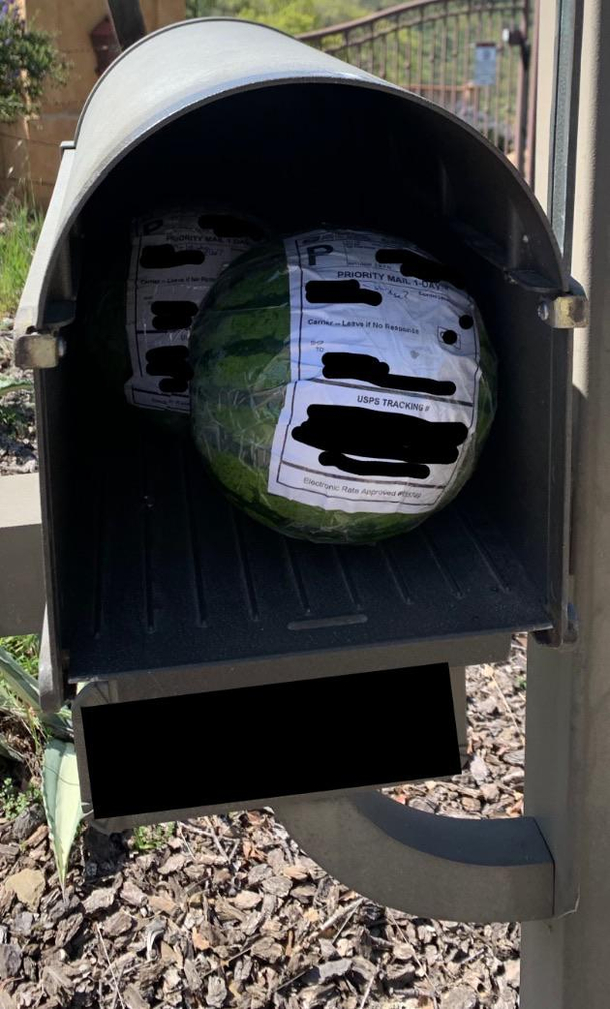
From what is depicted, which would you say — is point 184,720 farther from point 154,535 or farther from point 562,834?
point 562,834

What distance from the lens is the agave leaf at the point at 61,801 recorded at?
8.90 ft

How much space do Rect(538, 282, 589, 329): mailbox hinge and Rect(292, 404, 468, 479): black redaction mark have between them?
26cm

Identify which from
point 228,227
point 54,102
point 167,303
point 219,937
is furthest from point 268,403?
point 54,102

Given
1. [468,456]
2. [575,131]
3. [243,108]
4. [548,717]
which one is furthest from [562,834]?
[243,108]

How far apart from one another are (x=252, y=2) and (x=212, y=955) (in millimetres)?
19631

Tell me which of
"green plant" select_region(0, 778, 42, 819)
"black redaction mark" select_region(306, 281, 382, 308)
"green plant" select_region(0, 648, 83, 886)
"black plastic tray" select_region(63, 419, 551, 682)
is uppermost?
"black redaction mark" select_region(306, 281, 382, 308)

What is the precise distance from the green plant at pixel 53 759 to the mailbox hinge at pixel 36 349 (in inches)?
60.2

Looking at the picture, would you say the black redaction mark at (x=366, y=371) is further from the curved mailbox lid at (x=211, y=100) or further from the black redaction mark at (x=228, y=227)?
the black redaction mark at (x=228, y=227)

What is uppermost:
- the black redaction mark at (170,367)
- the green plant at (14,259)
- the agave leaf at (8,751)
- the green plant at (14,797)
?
the black redaction mark at (170,367)

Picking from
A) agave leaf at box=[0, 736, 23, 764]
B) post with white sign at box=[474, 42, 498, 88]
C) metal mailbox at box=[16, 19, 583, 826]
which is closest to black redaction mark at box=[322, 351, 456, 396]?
metal mailbox at box=[16, 19, 583, 826]

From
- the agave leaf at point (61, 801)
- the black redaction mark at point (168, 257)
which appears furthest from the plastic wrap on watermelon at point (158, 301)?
the agave leaf at point (61, 801)

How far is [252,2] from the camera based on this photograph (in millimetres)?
19453

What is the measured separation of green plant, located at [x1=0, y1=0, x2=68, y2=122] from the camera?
6.07 m

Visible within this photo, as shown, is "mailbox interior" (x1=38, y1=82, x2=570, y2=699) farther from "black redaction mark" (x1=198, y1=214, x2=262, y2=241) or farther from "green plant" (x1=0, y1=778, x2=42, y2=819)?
"green plant" (x1=0, y1=778, x2=42, y2=819)
